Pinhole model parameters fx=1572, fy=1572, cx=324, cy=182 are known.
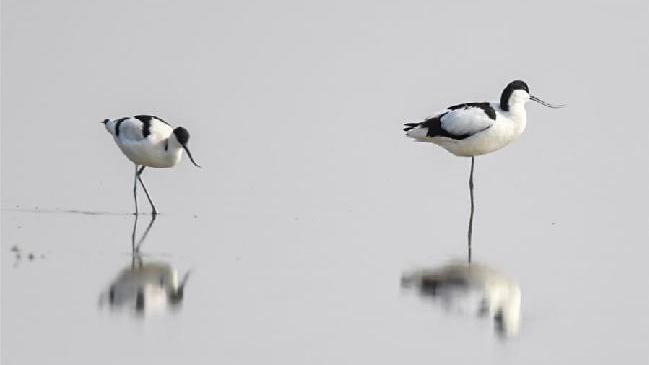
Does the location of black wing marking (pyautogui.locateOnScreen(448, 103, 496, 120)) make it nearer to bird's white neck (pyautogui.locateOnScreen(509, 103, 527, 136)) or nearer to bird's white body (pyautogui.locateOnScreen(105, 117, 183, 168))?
bird's white neck (pyautogui.locateOnScreen(509, 103, 527, 136))

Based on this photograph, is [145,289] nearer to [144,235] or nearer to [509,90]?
[144,235]

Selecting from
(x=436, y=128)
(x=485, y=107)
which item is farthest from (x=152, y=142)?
(x=485, y=107)

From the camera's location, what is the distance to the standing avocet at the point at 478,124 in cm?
1619

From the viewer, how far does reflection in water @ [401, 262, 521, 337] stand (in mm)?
9781

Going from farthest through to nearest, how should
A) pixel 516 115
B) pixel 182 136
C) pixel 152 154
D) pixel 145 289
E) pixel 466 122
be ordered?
pixel 516 115 < pixel 466 122 < pixel 152 154 < pixel 182 136 < pixel 145 289

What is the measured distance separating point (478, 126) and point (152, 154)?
3.36 metres

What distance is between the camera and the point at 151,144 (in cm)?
1552

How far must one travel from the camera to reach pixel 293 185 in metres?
17.2

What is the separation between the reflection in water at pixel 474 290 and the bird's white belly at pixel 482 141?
4.56 m

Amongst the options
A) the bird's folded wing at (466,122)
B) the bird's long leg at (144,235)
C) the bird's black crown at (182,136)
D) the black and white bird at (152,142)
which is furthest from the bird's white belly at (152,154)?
the bird's folded wing at (466,122)

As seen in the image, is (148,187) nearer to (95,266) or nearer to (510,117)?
(510,117)

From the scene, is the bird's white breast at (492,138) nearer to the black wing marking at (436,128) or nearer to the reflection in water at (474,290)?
the black wing marking at (436,128)

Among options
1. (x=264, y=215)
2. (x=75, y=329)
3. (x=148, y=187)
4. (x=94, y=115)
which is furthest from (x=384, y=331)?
(x=94, y=115)

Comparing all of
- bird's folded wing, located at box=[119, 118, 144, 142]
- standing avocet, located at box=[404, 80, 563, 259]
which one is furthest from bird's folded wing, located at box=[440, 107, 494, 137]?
bird's folded wing, located at box=[119, 118, 144, 142]
